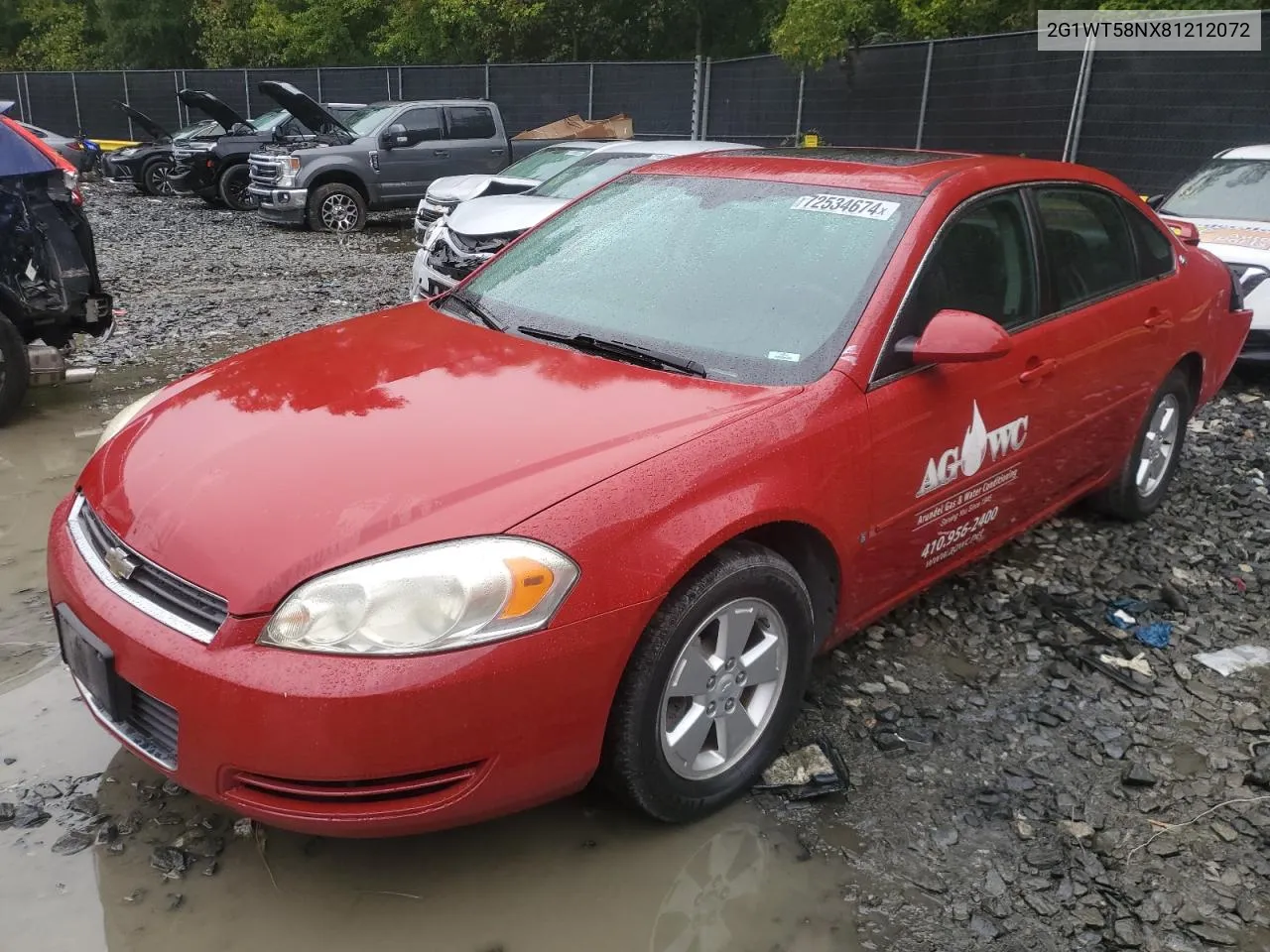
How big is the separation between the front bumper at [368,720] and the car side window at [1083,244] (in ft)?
7.47

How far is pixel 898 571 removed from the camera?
3139 millimetres

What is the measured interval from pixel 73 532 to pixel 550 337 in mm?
1394

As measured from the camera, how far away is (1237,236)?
7070 millimetres

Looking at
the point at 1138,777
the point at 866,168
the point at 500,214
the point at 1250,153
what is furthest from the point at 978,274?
the point at 1250,153

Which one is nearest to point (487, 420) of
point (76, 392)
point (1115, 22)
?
point (76, 392)

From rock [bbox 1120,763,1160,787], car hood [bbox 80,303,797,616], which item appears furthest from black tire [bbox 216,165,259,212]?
rock [bbox 1120,763,1160,787]

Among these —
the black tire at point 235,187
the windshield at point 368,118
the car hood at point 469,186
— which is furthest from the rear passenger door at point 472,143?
the black tire at point 235,187

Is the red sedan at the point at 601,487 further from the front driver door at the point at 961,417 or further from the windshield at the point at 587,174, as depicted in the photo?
the windshield at the point at 587,174

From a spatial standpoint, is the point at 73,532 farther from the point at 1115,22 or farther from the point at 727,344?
the point at 1115,22

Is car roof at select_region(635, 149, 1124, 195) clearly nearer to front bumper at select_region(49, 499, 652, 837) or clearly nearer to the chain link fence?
front bumper at select_region(49, 499, 652, 837)

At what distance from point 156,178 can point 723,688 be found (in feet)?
60.3

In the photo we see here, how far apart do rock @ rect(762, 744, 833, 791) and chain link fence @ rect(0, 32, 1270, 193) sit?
11.5m

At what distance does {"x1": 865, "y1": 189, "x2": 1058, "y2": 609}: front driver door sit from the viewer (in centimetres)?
292

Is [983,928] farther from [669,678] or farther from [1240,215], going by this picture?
[1240,215]
